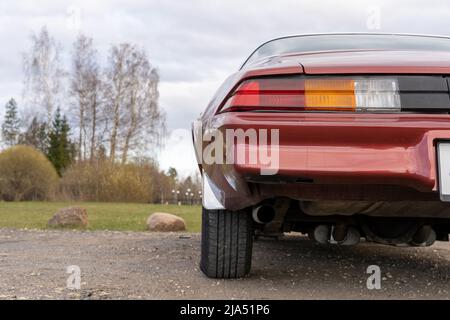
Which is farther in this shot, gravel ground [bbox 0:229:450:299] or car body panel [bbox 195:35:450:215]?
gravel ground [bbox 0:229:450:299]

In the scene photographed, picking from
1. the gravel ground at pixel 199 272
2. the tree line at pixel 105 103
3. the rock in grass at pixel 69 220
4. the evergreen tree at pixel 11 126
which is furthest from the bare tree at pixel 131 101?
the gravel ground at pixel 199 272

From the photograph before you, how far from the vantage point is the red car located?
2129 mm

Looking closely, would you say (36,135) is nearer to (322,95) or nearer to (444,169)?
(322,95)

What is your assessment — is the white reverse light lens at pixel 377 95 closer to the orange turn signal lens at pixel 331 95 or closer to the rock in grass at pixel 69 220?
the orange turn signal lens at pixel 331 95

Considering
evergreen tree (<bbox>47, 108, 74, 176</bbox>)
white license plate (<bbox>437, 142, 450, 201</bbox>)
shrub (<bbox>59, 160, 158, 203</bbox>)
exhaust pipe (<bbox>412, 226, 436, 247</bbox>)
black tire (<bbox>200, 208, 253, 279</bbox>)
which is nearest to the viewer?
white license plate (<bbox>437, 142, 450, 201</bbox>)

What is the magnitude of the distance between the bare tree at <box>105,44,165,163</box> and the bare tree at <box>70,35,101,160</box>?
864mm

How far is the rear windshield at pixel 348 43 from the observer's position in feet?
10.2

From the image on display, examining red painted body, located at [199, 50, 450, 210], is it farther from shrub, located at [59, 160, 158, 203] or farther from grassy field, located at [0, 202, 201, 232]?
shrub, located at [59, 160, 158, 203]

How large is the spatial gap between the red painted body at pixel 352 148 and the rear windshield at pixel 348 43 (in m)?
0.80

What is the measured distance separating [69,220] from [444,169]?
6902 millimetres

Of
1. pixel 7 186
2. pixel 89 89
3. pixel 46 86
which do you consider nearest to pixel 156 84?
pixel 89 89

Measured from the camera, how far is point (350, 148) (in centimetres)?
216

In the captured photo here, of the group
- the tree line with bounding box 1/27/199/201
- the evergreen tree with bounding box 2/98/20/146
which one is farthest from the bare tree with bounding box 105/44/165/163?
the evergreen tree with bounding box 2/98/20/146

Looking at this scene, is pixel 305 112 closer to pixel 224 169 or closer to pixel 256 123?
pixel 256 123
